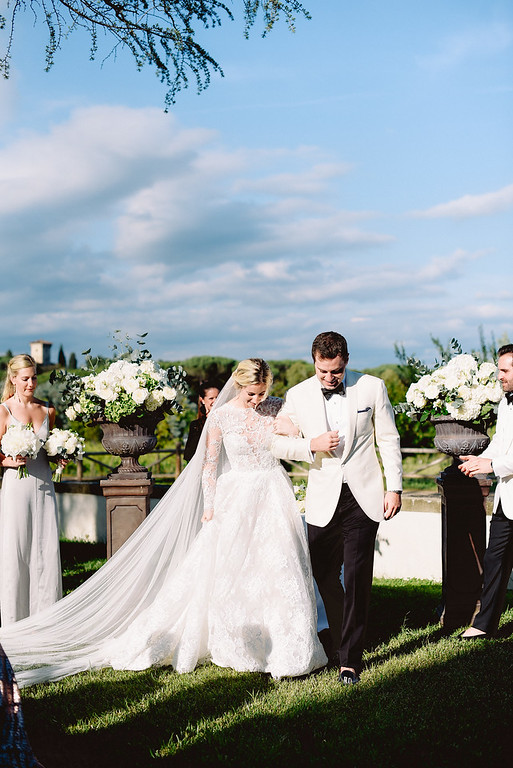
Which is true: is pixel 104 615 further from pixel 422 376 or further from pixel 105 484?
pixel 422 376

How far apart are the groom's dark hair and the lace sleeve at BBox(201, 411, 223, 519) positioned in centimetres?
115

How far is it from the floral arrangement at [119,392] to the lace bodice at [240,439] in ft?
4.47

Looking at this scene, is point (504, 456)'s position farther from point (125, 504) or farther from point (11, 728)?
point (11, 728)

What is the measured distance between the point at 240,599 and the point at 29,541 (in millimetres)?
2327

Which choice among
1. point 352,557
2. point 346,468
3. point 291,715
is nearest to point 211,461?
point 346,468

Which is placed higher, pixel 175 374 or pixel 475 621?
pixel 175 374

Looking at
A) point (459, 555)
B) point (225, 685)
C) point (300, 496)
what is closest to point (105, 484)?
point (300, 496)

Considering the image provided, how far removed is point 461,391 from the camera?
580cm

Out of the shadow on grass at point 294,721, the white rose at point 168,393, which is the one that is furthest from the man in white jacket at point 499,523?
the white rose at point 168,393

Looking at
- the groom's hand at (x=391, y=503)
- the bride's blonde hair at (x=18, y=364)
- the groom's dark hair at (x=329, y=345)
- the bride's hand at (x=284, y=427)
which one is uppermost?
→ the bride's blonde hair at (x=18, y=364)

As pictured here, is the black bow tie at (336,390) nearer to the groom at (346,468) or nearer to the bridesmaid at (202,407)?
the groom at (346,468)

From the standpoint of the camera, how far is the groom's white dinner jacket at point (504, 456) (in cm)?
516

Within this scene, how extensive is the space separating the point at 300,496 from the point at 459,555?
1706 mm

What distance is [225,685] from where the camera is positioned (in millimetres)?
4520
